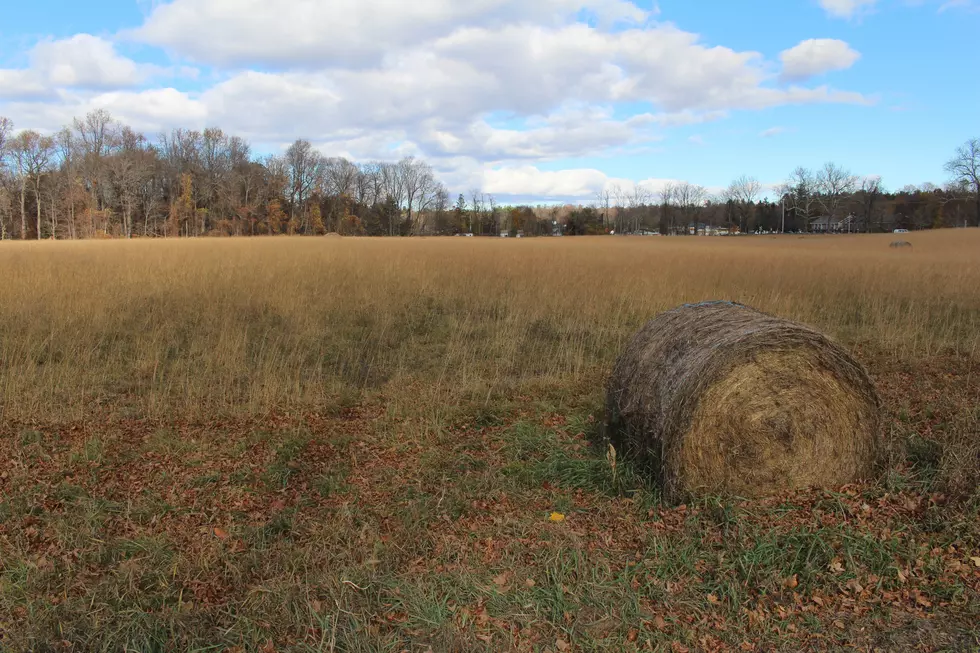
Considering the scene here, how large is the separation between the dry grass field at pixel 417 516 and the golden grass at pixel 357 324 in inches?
3.3

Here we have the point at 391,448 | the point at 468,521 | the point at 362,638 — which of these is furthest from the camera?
the point at 391,448

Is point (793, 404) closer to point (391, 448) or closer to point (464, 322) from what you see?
point (391, 448)

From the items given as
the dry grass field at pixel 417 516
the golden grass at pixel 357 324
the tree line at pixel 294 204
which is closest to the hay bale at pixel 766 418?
the dry grass field at pixel 417 516

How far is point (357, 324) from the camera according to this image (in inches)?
432

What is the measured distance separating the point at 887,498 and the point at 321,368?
6604mm

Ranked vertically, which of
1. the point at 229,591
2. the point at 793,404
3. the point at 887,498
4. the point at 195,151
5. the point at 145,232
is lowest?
the point at 229,591

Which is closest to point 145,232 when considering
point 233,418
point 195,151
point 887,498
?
point 195,151

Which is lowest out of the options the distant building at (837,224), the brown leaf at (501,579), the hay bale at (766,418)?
the brown leaf at (501,579)

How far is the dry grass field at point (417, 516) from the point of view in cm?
318

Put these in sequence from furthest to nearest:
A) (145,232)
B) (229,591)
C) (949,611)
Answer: (145,232) → (229,591) → (949,611)

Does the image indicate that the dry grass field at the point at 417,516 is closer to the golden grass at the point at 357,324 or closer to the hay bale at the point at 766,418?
the golden grass at the point at 357,324

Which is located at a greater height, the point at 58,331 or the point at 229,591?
the point at 58,331

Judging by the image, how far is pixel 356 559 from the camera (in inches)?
149

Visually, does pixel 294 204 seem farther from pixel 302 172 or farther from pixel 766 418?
pixel 766 418
